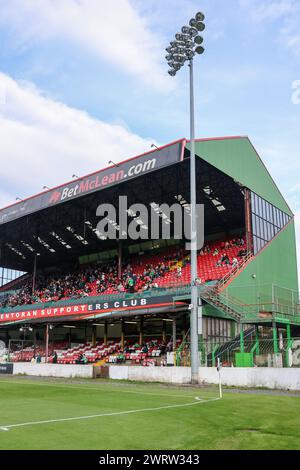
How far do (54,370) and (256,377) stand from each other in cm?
1674

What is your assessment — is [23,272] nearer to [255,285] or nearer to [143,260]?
[143,260]

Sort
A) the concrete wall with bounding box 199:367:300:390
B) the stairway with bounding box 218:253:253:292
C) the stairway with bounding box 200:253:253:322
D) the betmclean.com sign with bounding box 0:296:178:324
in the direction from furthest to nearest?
the betmclean.com sign with bounding box 0:296:178:324 → the stairway with bounding box 218:253:253:292 → the stairway with bounding box 200:253:253:322 → the concrete wall with bounding box 199:367:300:390

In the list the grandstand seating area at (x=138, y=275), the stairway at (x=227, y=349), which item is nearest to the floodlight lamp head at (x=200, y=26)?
the grandstand seating area at (x=138, y=275)

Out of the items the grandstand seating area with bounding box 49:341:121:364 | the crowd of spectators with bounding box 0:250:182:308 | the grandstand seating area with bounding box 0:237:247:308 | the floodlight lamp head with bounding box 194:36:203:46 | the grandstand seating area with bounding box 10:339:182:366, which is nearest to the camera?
the floodlight lamp head with bounding box 194:36:203:46

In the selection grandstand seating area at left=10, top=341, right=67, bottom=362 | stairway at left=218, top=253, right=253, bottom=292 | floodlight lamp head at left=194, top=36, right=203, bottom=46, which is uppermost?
floodlight lamp head at left=194, top=36, right=203, bottom=46

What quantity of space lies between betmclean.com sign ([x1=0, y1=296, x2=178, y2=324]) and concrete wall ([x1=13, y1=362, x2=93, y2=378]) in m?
6.68

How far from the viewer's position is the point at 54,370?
35.6 m

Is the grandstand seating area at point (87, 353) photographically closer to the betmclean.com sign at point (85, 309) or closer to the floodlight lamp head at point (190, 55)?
the betmclean.com sign at point (85, 309)

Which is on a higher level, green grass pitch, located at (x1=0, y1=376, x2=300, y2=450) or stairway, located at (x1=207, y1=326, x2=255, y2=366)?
stairway, located at (x1=207, y1=326, x2=255, y2=366)

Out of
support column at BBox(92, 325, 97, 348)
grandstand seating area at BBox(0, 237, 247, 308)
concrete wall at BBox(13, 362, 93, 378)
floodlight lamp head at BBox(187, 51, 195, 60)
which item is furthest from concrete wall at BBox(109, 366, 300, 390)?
floodlight lamp head at BBox(187, 51, 195, 60)

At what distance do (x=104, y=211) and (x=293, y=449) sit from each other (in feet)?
132

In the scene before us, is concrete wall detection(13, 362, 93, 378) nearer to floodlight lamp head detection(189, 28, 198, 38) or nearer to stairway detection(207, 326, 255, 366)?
stairway detection(207, 326, 255, 366)

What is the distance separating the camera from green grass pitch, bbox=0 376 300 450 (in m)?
9.20

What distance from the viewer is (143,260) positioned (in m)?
56.3
